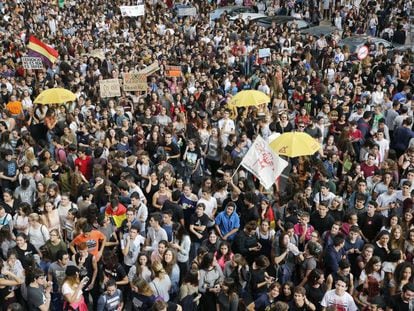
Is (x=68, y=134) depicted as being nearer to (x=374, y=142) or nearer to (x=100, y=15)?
(x=374, y=142)

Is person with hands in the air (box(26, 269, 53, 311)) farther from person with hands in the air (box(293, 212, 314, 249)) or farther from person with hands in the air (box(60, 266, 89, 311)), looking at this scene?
person with hands in the air (box(293, 212, 314, 249))

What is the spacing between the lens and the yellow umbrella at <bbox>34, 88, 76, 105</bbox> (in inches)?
498

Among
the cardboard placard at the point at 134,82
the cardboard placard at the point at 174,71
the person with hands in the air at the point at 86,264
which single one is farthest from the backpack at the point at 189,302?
the cardboard placard at the point at 174,71

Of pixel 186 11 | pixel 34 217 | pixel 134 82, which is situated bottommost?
pixel 186 11

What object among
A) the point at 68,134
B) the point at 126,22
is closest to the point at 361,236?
the point at 68,134

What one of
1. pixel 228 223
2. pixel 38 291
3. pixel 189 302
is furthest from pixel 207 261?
pixel 38 291

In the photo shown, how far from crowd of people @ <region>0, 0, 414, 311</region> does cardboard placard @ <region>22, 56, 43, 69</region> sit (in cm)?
38

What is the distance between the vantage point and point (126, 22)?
24.0m

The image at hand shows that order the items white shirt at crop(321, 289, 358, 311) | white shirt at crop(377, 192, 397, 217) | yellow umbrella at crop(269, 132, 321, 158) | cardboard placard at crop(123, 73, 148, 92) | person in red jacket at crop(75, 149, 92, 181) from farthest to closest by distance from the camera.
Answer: cardboard placard at crop(123, 73, 148, 92)
person in red jacket at crop(75, 149, 92, 181)
yellow umbrella at crop(269, 132, 321, 158)
white shirt at crop(377, 192, 397, 217)
white shirt at crop(321, 289, 358, 311)

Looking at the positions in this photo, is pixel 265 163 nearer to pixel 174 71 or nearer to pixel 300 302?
pixel 300 302

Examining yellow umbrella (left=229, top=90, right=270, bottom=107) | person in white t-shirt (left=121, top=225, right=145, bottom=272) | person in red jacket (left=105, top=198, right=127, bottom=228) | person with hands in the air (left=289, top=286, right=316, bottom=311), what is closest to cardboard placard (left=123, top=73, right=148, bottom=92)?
yellow umbrella (left=229, top=90, right=270, bottom=107)

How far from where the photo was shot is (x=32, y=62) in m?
15.7

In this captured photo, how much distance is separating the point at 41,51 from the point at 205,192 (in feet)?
28.6

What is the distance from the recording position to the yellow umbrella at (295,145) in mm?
9852
